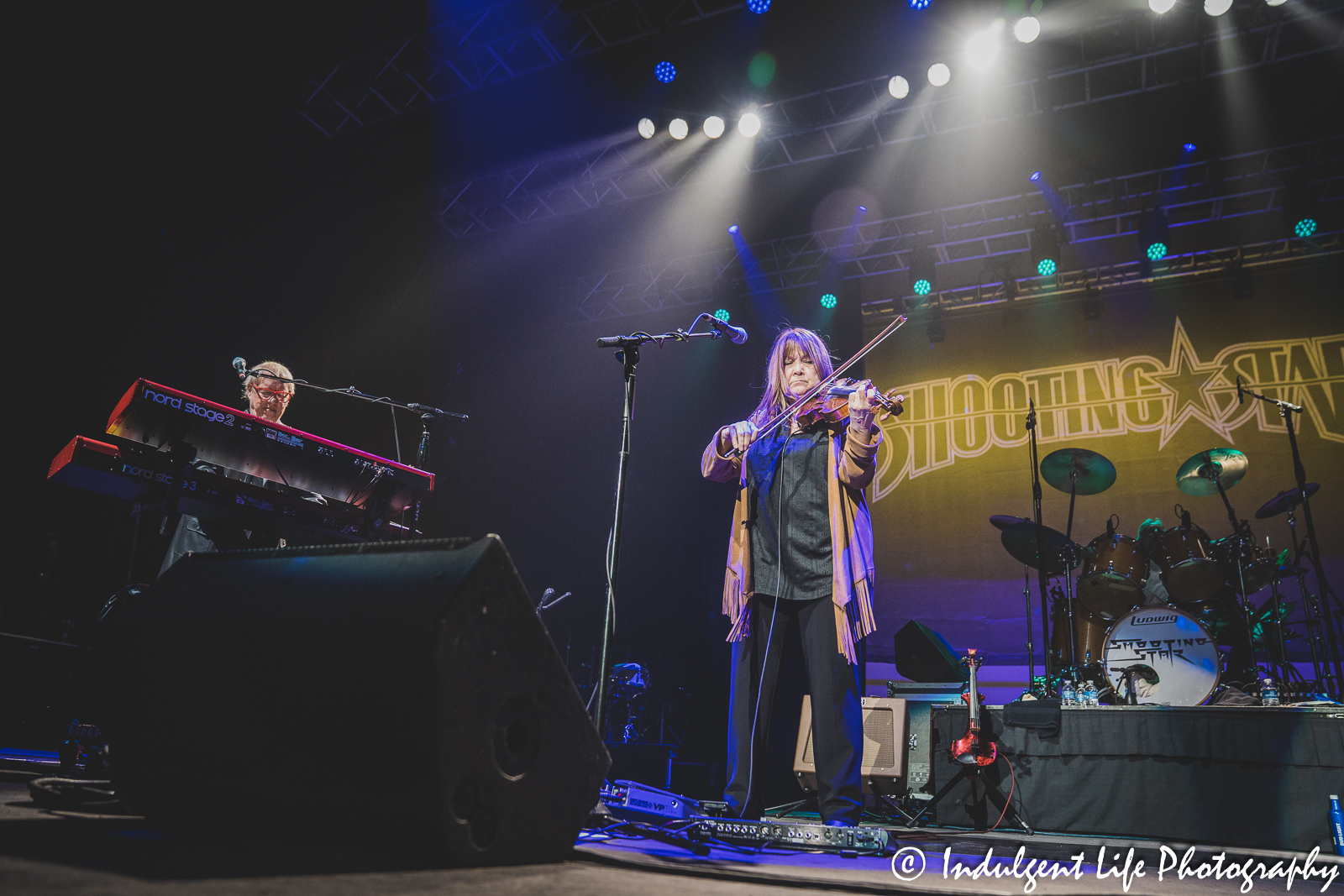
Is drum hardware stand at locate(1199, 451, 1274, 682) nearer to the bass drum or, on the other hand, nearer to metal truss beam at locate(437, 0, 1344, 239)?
the bass drum

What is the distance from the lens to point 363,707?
1.43m

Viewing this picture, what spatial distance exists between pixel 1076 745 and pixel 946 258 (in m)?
5.81

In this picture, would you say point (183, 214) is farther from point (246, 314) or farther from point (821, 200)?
point (821, 200)

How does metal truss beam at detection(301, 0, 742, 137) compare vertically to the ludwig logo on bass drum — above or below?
above

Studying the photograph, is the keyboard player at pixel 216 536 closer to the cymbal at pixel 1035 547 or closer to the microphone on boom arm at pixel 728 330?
the microphone on boom arm at pixel 728 330

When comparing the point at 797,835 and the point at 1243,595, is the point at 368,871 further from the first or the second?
the point at 1243,595

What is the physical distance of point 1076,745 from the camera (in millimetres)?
3768

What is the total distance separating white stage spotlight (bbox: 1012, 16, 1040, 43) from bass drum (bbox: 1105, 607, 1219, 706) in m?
4.08

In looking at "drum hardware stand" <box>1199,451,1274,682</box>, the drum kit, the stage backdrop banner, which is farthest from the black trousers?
the stage backdrop banner

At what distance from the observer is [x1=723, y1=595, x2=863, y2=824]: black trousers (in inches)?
107

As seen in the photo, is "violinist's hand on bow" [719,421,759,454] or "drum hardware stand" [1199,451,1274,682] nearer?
"violinist's hand on bow" [719,421,759,454]

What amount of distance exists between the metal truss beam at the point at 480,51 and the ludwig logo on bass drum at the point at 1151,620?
16.1 ft

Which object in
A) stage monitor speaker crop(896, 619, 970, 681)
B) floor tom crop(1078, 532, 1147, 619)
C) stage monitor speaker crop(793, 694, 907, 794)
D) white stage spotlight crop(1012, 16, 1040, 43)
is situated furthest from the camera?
white stage spotlight crop(1012, 16, 1040, 43)

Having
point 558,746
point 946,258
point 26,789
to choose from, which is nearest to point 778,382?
point 558,746
